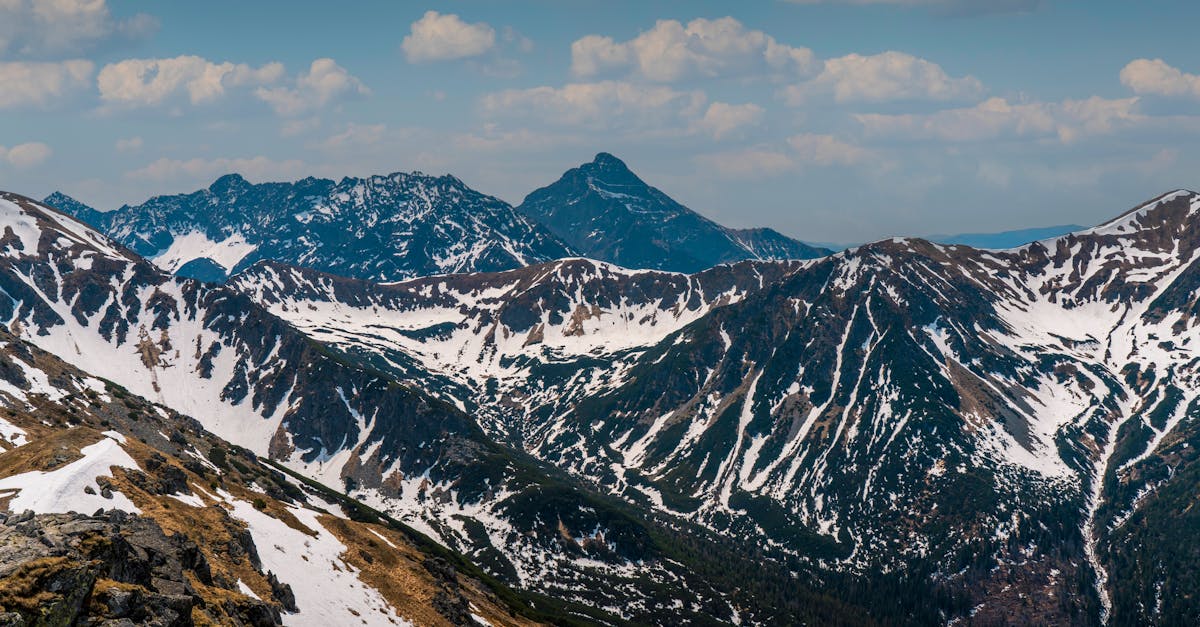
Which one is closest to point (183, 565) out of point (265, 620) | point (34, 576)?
point (265, 620)

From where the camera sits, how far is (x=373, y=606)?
4454 inches

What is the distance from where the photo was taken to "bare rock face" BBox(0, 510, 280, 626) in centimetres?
4750

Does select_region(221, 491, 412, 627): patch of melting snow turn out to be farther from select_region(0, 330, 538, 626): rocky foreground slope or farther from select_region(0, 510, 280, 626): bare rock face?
select_region(0, 510, 280, 626): bare rock face

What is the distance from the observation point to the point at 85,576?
5022cm

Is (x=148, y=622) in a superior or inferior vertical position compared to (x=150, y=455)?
superior

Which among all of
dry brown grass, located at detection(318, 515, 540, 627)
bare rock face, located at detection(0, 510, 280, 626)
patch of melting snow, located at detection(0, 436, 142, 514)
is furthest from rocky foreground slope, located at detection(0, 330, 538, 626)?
dry brown grass, located at detection(318, 515, 540, 627)

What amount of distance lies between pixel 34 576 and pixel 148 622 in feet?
25.7

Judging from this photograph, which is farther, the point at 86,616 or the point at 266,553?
the point at 266,553

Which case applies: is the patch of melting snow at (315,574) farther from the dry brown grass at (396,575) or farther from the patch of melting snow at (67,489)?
the patch of melting snow at (67,489)

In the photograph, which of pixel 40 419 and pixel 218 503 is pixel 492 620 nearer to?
pixel 218 503

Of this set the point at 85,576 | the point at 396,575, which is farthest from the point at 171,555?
the point at 396,575

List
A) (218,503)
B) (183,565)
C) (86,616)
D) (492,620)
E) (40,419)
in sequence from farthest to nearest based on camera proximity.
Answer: (40,419) → (492,620) → (218,503) → (183,565) → (86,616)

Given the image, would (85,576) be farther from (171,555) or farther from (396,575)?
(396,575)

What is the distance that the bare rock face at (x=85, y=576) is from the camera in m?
47.5
